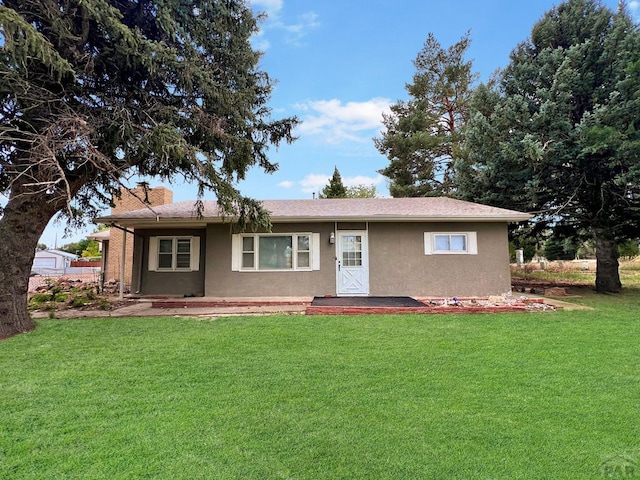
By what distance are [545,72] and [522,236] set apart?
6.83 meters

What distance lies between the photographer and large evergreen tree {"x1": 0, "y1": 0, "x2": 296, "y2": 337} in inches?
256

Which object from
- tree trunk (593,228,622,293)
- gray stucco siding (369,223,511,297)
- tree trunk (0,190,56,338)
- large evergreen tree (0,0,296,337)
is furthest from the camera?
tree trunk (593,228,622,293)

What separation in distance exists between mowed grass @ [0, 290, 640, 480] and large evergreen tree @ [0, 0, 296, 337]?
2769mm

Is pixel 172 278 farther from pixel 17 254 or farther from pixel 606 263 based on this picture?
pixel 606 263

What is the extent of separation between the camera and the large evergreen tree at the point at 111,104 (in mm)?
6496

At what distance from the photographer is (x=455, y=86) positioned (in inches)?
879

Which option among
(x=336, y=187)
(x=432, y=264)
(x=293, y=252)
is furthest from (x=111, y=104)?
(x=336, y=187)

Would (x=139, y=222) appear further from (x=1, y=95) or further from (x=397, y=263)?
(x=397, y=263)

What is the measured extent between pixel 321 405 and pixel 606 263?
47.4 feet

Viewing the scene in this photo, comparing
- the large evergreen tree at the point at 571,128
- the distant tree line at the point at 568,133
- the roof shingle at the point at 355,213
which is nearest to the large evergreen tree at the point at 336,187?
the distant tree line at the point at 568,133

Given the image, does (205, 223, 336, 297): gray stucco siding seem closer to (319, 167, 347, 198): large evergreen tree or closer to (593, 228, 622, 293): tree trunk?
(593, 228, 622, 293): tree trunk

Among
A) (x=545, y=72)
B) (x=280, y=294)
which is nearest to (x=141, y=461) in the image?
(x=280, y=294)

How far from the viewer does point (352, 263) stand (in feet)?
36.3

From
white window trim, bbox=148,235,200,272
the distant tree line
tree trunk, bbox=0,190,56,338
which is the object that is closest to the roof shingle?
white window trim, bbox=148,235,200,272
